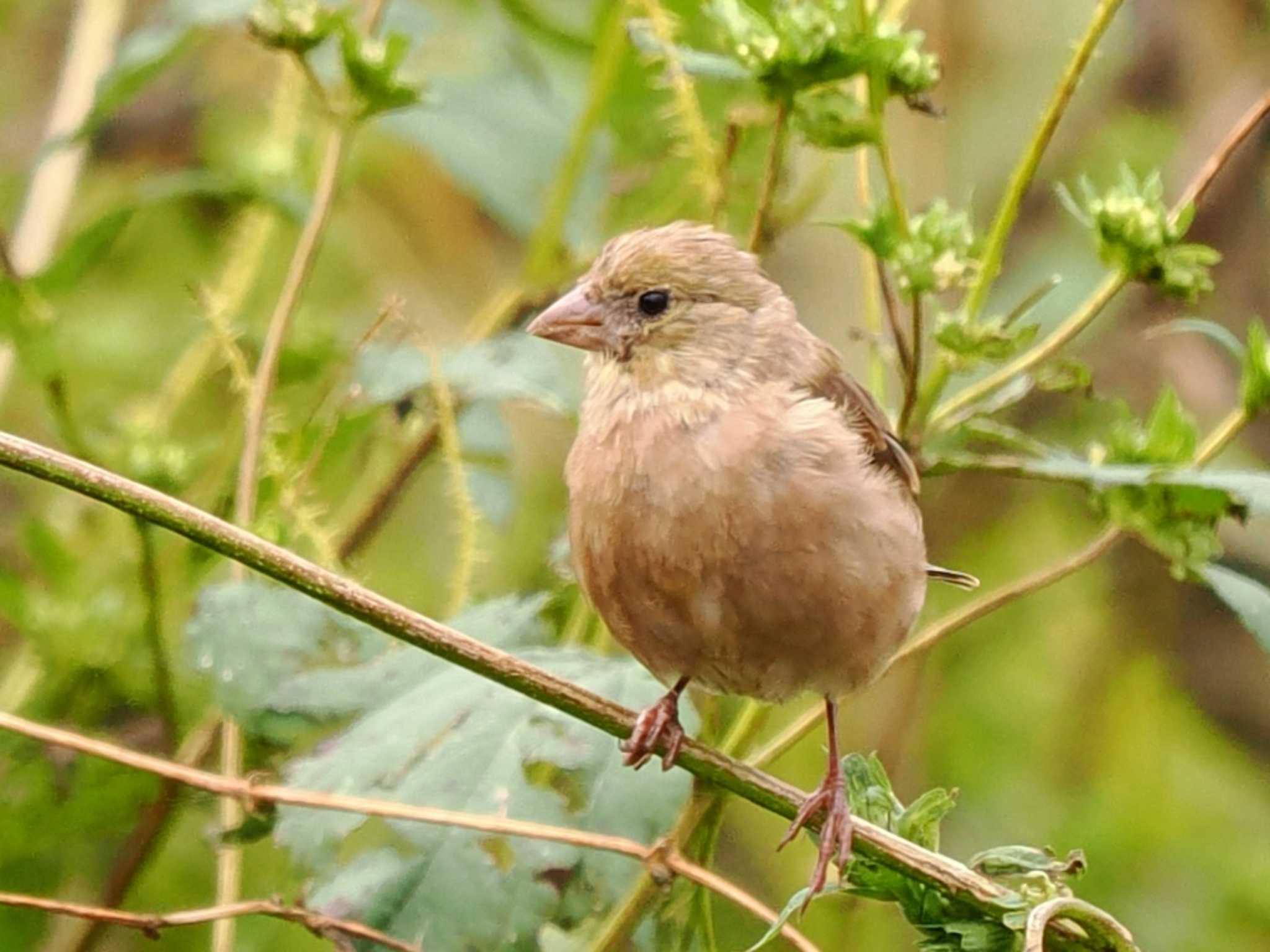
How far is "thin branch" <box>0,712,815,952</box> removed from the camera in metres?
2.12

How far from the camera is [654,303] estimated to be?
264cm

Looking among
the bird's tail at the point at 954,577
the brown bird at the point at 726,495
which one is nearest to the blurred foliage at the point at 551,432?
the brown bird at the point at 726,495

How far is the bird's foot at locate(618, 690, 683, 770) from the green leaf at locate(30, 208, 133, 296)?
1121 mm

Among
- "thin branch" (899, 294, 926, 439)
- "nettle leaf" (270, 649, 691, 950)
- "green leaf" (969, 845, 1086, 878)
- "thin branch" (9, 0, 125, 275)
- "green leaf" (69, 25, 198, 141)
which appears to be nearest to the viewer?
"green leaf" (969, 845, 1086, 878)

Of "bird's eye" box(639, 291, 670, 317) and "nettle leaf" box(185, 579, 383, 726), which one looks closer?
"nettle leaf" box(185, 579, 383, 726)

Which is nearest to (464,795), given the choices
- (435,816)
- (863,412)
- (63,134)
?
(435,816)

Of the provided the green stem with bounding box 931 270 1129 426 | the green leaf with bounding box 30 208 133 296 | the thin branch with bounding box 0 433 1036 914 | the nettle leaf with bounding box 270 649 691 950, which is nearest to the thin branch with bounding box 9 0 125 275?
the green leaf with bounding box 30 208 133 296

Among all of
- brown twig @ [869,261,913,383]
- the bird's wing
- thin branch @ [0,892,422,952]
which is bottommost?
thin branch @ [0,892,422,952]

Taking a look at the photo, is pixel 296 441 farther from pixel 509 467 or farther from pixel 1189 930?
pixel 1189 930

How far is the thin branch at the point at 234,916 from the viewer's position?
2041 mm

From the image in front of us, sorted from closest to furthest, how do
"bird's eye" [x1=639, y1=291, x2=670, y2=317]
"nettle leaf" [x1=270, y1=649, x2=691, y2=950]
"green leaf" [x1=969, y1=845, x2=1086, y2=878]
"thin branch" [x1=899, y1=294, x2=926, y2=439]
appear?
1. "green leaf" [x1=969, y1=845, x2=1086, y2=878]
2. "nettle leaf" [x1=270, y1=649, x2=691, y2=950]
3. "thin branch" [x1=899, y1=294, x2=926, y2=439]
4. "bird's eye" [x1=639, y1=291, x2=670, y2=317]

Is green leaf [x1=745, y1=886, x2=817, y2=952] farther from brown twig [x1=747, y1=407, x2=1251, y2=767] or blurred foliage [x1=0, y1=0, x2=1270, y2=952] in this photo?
brown twig [x1=747, y1=407, x2=1251, y2=767]

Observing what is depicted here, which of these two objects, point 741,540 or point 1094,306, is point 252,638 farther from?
point 1094,306

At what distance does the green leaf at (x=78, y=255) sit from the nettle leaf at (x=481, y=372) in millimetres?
420
